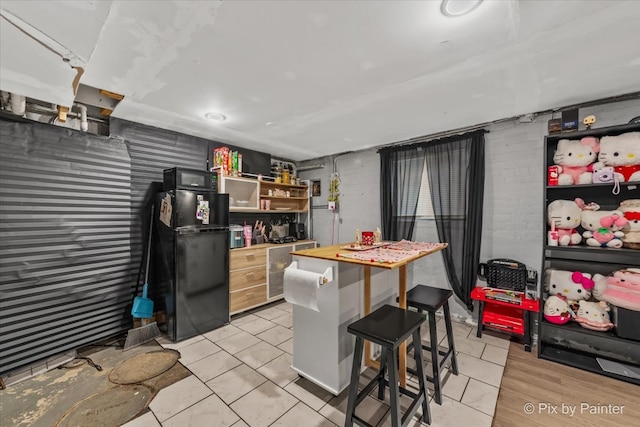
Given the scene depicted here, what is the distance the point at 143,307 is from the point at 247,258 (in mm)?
1221

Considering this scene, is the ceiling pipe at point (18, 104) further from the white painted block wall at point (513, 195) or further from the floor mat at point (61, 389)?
the white painted block wall at point (513, 195)

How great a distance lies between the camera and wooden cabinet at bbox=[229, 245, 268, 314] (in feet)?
10.7

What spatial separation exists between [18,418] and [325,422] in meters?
2.04

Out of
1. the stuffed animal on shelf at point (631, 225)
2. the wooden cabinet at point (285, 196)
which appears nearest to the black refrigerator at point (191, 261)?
the wooden cabinet at point (285, 196)

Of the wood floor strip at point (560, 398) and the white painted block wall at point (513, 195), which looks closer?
the wood floor strip at point (560, 398)

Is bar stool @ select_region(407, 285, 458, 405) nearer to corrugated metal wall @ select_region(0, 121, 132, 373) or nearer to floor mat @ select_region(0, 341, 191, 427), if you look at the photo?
floor mat @ select_region(0, 341, 191, 427)

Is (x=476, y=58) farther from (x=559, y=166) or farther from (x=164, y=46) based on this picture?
(x=164, y=46)

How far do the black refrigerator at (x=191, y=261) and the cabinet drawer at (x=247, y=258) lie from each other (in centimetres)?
18

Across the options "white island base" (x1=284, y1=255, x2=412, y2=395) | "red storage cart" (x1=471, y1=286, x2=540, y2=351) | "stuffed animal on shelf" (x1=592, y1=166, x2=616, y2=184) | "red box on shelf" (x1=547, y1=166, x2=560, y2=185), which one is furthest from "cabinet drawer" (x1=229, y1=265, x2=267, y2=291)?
"stuffed animal on shelf" (x1=592, y1=166, x2=616, y2=184)

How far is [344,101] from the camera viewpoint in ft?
→ 7.59

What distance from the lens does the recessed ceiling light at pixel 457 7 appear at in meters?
1.21

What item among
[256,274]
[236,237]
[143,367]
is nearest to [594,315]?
[256,274]

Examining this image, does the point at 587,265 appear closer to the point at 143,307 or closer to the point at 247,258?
the point at 247,258

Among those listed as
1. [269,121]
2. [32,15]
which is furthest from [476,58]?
[32,15]
